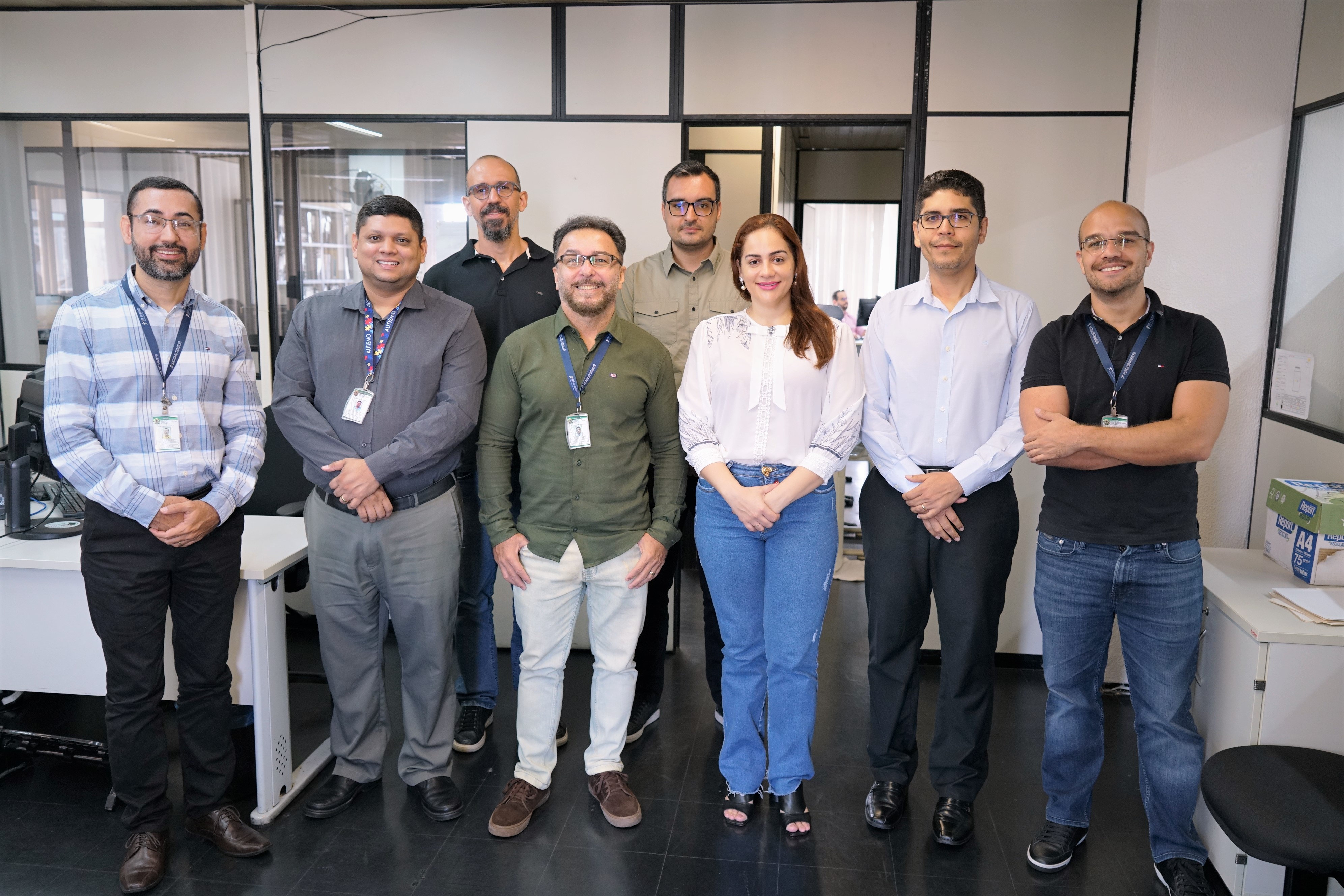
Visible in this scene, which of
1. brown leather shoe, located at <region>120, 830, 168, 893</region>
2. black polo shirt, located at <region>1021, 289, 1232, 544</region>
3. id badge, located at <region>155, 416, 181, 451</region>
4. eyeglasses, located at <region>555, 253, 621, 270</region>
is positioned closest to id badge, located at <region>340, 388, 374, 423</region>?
id badge, located at <region>155, 416, 181, 451</region>

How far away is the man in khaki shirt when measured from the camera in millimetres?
3104

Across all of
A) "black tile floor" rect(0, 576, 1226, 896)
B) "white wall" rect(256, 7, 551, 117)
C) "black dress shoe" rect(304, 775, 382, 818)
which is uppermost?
"white wall" rect(256, 7, 551, 117)

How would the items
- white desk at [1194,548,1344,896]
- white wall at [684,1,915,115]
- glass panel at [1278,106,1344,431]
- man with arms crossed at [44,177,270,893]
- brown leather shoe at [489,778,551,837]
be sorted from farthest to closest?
white wall at [684,1,915,115] → glass panel at [1278,106,1344,431] → brown leather shoe at [489,778,551,837] → man with arms crossed at [44,177,270,893] → white desk at [1194,548,1344,896]

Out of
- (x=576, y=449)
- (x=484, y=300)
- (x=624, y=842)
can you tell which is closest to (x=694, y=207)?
(x=484, y=300)

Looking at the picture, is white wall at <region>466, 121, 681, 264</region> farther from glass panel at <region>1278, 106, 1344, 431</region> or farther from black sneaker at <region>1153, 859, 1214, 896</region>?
black sneaker at <region>1153, 859, 1214, 896</region>

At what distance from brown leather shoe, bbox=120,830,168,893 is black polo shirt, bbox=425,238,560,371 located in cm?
170

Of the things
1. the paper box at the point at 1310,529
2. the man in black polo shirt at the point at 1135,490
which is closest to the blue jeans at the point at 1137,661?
the man in black polo shirt at the point at 1135,490

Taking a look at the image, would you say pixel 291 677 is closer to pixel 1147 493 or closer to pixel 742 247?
pixel 742 247

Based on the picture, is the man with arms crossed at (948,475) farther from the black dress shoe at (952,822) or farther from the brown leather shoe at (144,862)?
the brown leather shoe at (144,862)

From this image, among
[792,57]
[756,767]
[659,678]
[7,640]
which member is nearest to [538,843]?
[756,767]

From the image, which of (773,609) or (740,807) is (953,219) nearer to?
(773,609)

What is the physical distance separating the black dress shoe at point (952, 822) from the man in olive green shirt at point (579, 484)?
2.92 feet

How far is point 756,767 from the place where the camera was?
109 inches

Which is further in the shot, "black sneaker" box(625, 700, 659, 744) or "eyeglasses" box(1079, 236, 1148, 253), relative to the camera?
"black sneaker" box(625, 700, 659, 744)
